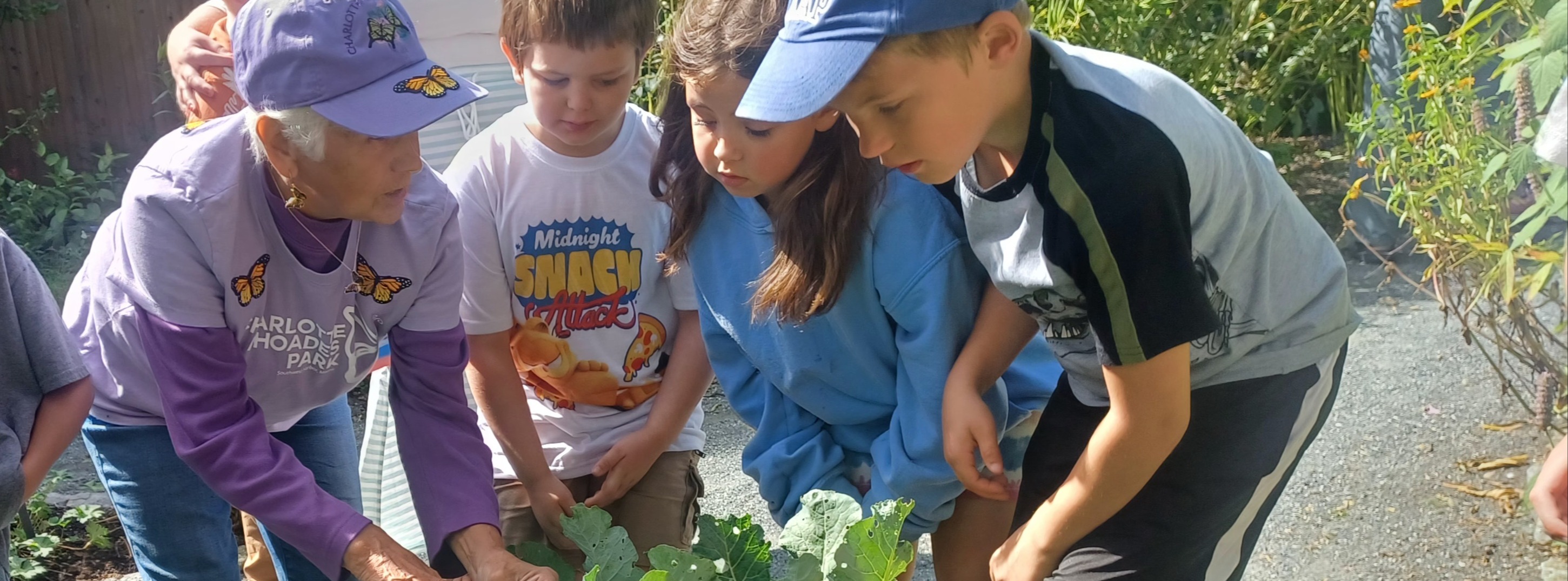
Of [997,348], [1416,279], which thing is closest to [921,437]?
[997,348]

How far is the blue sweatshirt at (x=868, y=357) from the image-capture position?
1906mm

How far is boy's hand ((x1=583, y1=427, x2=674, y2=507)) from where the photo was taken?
89.6 inches

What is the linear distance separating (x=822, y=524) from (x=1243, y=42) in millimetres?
Result: 3415

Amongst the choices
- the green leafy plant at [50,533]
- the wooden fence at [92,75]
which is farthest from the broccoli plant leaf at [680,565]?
the wooden fence at [92,75]

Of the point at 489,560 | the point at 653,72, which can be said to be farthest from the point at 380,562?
the point at 653,72

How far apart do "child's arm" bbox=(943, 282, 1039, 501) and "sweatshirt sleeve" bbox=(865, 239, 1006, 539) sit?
0.03 meters

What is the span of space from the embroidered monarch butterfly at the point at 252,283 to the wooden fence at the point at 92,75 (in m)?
5.32

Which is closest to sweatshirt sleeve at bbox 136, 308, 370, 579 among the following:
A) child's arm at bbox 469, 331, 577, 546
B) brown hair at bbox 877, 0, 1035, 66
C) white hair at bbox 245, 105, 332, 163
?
white hair at bbox 245, 105, 332, 163

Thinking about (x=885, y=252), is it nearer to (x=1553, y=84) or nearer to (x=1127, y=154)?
(x=1127, y=154)

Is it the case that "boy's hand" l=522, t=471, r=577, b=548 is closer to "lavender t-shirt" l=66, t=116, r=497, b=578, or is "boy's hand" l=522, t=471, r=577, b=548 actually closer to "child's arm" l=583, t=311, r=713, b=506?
"child's arm" l=583, t=311, r=713, b=506

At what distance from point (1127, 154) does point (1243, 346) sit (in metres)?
0.43

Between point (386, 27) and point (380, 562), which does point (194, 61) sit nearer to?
point (386, 27)

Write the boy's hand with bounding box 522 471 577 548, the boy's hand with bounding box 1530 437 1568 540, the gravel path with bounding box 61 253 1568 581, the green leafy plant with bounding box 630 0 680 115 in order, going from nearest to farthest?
the boy's hand with bounding box 1530 437 1568 540 < the gravel path with bounding box 61 253 1568 581 < the boy's hand with bounding box 522 471 577 548 < the green leafy plant with bounding box 630 0 680 115

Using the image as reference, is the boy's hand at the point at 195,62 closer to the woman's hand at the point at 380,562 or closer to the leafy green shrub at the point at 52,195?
the woman's hand at the point at 380,562
